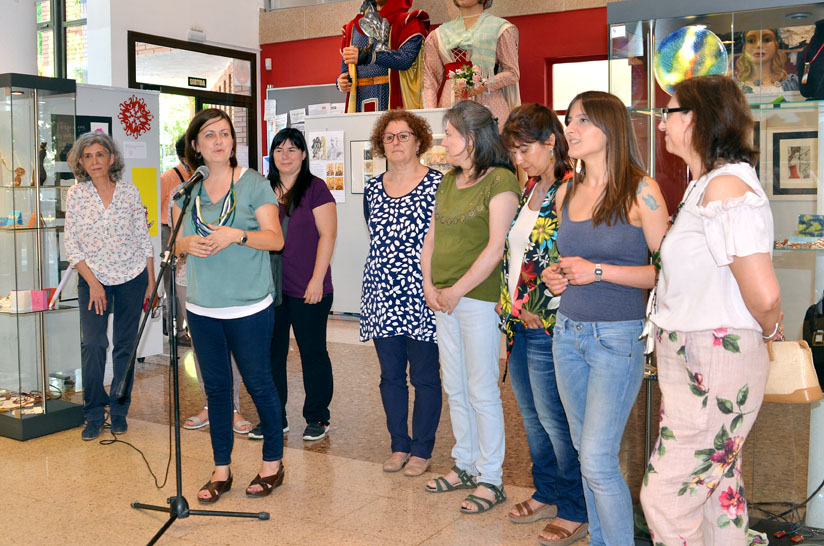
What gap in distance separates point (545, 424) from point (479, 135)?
1.17 metres

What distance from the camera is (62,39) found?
977 centimetres

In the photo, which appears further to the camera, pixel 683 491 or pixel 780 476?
pixel 780 476

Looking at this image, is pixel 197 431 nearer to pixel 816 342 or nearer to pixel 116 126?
pixel 116 126

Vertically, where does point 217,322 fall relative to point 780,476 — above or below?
above

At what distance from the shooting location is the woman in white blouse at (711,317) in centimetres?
203

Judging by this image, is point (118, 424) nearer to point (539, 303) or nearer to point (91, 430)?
point (91, 430)

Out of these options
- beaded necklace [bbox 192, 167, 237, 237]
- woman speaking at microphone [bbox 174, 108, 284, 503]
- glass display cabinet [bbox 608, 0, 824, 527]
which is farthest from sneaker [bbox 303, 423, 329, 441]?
glass display cabinet [bbox 608, 0, 824, 527]

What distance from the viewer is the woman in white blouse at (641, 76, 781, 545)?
6.65 ft

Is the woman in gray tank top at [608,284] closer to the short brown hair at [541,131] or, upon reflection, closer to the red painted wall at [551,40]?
the short brown hair at [541,131]

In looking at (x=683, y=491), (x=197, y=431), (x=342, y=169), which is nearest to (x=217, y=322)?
(x=197, y=431)

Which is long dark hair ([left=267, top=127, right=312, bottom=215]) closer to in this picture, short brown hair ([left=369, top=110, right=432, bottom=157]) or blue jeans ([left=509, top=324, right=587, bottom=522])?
short brown hair ([left=369, top=110, right=432, bottom=157])

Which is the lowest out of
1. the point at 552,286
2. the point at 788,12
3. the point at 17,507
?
the point at 17,507

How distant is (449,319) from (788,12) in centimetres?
168

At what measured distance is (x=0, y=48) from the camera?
29.3 feet
